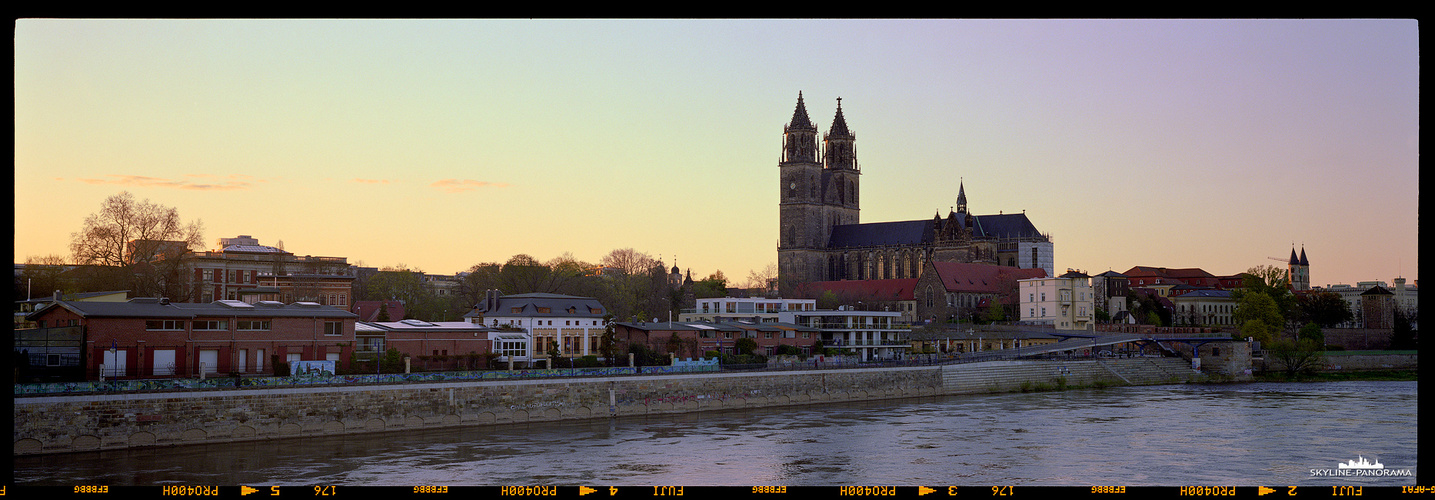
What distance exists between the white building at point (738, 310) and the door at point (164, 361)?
1794 inches

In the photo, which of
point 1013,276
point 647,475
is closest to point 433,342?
point 647,475

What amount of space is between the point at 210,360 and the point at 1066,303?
80.0 m

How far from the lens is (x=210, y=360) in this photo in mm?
44062

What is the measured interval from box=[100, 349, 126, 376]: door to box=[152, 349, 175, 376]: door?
3.81 feet

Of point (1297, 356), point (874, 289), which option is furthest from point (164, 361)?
point (874, 289)

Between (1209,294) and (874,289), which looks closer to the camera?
(874,289)

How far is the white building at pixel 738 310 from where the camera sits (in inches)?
3430

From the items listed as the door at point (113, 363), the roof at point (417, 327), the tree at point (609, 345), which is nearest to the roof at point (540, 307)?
the tree at point (609, 345)

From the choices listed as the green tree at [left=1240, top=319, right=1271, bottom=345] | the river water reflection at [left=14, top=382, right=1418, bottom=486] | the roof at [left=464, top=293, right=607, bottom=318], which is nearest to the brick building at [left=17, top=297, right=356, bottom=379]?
the river water reflection at [left=14, top=382, right=1418, bottom=486]

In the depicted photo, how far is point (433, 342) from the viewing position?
55562mm

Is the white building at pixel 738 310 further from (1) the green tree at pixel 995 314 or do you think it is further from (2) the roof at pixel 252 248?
(2) the roof at pixel 252 248

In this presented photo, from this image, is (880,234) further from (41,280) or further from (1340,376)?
(41,280)

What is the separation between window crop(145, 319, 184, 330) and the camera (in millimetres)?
42844
